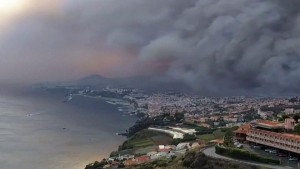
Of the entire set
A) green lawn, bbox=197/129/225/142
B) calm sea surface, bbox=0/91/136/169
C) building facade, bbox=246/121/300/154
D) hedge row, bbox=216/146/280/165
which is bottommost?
calm sea surface, bbox=0/91/136/169

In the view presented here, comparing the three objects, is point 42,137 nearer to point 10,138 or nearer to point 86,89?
point 10,138


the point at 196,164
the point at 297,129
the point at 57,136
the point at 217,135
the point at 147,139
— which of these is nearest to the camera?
the point at 196,164

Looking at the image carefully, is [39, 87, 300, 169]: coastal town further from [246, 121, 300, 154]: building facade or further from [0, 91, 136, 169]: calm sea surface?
[0, 91, 136, 169]: calm sea surface

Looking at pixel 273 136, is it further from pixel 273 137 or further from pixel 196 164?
pixel 196 164

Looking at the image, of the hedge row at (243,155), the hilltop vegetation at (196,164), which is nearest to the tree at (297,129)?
the hedge row at (243,155)

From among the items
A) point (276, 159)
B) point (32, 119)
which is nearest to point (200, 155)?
point (276, 159)

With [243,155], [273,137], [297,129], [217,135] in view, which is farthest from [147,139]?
[243,155]

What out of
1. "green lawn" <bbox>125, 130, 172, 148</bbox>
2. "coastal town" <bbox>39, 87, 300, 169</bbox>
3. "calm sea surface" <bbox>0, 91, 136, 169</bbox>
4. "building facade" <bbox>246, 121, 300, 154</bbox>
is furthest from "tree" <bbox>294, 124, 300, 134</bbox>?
"calm sea surface" <bbox>0, 91, 136, 169</bbox>

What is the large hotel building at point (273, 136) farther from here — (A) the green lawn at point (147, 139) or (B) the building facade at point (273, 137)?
(A) the green lawn at point (147, 139)
